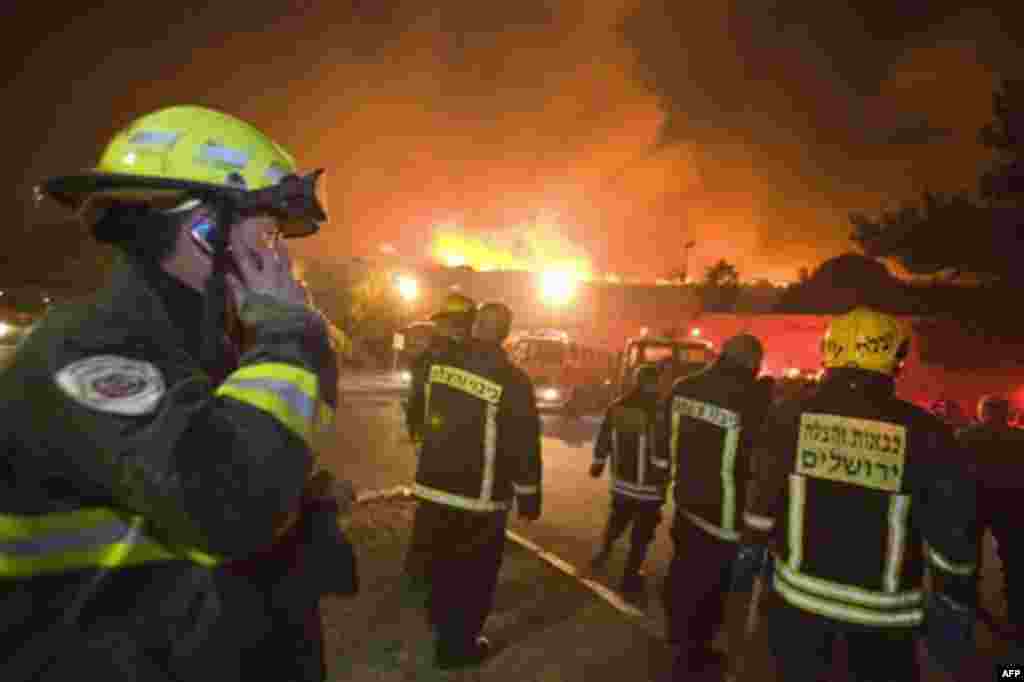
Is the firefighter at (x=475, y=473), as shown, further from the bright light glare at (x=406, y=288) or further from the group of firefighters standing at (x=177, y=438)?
the bright light glare at (x=406, y=288)

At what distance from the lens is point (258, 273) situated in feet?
4.65

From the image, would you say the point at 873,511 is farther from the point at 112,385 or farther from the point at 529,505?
the point at 112,385

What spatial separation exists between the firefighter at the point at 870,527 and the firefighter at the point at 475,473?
1.72 m

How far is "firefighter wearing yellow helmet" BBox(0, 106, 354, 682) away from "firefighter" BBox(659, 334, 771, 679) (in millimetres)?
3567

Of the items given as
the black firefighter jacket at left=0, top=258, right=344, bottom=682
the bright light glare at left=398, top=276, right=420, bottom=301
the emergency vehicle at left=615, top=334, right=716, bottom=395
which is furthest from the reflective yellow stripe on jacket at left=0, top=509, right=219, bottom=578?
the bright light glare at left=398, top=276, right=420, bottom=301

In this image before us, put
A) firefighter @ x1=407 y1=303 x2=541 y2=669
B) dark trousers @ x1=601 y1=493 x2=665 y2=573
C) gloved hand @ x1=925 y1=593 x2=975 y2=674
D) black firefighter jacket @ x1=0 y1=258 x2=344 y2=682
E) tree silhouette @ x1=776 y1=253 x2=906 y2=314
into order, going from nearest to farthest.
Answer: black firefighter jacket @ x1=0 y1=258 x2=344 y2=682, gloved hand @ x1=925 y1=593 x2=975 y2=674, firefighter @ x1=407 y1=303 x2=541 y2=669, dark trousers @ x1=601 y1=493 x2=665 y2=573, tree silhouette @ x1=776 y1=253 x2=906 y2=314

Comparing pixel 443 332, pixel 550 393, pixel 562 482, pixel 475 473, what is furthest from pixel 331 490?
pixel 550 393

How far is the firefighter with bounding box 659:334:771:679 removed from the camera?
4.41m

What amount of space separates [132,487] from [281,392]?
0.29 meters

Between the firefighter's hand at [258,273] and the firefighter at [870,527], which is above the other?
the firefighter's hand at [258,273]

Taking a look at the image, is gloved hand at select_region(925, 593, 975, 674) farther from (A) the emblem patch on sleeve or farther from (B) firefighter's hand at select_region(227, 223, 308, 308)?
(A) the emblem patch on sleeve

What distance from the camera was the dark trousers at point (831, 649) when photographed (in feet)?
9.38

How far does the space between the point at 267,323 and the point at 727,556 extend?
4.10 m

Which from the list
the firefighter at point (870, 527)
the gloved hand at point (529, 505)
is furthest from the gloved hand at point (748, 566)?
the gloved hand at point (529, 505)
